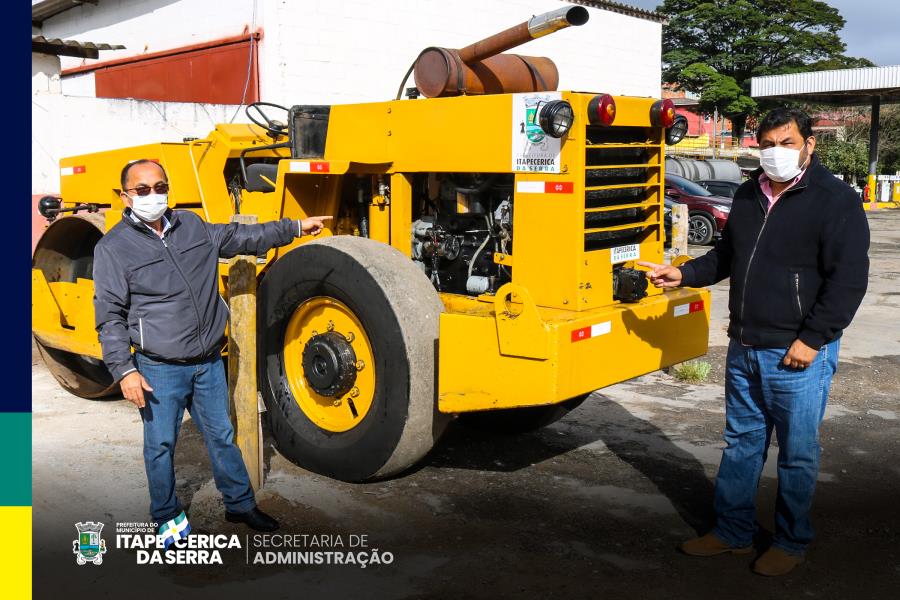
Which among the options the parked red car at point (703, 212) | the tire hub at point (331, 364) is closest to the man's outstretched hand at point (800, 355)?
the tire hub at point (331, 364)

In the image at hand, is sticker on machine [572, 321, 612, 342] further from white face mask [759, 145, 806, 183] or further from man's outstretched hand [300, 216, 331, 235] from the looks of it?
man's outstretched hand [300, 216, 331, 235]

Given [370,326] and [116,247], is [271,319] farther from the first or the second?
[116,247]

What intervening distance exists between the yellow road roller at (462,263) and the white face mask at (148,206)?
3.40 ft

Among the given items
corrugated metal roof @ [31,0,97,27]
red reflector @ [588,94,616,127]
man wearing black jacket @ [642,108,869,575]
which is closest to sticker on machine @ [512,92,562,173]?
red reflector @ [588,94,616,127]

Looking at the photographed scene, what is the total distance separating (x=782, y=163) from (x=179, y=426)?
3024 mm

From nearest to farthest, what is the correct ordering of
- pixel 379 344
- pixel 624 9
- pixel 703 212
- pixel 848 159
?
pixel 379 344 → pixel 703 212 → pixel 624 9 → pixel 848 159

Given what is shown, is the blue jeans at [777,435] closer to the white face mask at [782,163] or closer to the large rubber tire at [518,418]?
the white face mask at [782,163]

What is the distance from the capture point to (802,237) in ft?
13.4

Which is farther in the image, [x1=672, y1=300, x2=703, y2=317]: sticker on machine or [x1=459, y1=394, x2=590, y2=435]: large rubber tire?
[x1=459, y1=394, x2=590, y2=435]: large rubber tire

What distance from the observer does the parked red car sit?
1886cm

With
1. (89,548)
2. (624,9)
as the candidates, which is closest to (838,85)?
(624,9)

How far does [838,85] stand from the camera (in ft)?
101

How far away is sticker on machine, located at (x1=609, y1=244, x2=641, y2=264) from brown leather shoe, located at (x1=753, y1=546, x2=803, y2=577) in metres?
1.64

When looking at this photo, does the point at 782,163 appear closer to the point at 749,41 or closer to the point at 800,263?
the point at 800,263
